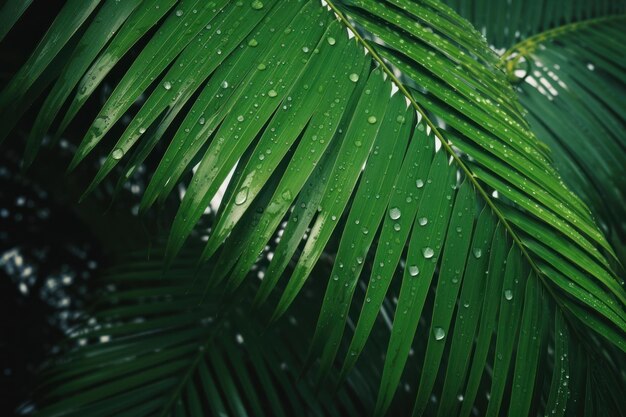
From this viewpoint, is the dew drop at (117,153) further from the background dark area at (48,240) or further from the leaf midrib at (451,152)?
the background dark area at (48,240)

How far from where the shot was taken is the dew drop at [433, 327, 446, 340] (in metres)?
0.42

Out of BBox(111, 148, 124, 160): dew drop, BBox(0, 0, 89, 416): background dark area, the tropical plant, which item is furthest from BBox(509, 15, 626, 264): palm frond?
BBox(0, 0, 89, 416): background dark area

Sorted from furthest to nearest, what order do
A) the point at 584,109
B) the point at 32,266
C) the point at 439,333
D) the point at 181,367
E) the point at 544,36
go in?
1. the point at 32,266
2. the point at 544,36
3. the point at 584,109
4. the point at 181,367
5. the point at 439,333

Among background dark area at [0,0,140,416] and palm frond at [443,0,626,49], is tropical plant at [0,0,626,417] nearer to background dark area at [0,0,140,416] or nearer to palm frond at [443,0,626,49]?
palm frond at [443,0,626,49]

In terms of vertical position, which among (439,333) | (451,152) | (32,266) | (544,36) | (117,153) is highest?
(32,266)

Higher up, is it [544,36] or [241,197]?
[544,36]

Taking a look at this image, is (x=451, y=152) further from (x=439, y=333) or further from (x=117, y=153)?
(x=117, y=153)

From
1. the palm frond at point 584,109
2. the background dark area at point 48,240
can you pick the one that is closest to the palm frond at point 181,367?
the background dark area at point 48,240

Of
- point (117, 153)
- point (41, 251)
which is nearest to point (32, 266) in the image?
point (41, 251)

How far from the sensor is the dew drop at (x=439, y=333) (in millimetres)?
424

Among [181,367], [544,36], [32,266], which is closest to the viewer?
[181,367]

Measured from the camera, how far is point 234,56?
1.59ft

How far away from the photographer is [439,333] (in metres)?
0.43

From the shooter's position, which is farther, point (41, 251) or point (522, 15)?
point (41, 251)
